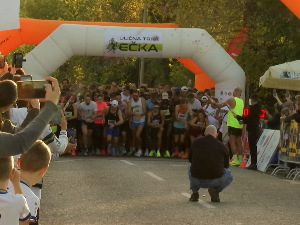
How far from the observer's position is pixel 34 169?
5.70m

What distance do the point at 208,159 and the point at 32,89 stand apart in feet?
27.9

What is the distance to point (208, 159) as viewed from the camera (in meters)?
13.3

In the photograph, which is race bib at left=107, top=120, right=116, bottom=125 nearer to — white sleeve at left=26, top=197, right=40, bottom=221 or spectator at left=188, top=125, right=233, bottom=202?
spectator at left=188, top=125, right=233, bottom=202

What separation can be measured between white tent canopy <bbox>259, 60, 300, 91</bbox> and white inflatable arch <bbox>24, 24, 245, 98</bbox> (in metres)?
3.58

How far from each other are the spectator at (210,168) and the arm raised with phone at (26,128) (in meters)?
8.45

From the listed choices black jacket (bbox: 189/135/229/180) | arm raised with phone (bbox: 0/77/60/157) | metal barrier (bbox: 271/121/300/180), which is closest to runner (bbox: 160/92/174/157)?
metal barrier (bbox: 271/121/300/180)

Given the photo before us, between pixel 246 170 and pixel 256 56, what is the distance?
39.8ft

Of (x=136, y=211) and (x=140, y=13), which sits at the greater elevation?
(x=140, y=13)

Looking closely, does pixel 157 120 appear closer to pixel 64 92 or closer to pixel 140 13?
pixel 64 92

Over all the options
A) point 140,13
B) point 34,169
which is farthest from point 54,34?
point 140,13

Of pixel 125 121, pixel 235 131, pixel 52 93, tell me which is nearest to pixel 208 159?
pixel 52 93

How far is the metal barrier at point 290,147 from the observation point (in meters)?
18.5

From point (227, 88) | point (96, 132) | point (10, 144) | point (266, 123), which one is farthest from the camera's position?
point (227, 88)

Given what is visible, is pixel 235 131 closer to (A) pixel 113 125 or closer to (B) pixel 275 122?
(B) pixel 275 122
